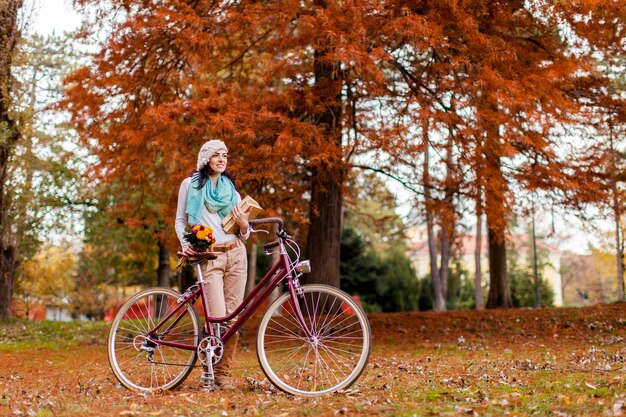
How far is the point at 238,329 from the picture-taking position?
5.21 metres

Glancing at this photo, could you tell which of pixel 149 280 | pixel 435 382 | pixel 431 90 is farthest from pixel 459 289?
pixel 435 382

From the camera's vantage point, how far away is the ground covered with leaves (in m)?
4.45

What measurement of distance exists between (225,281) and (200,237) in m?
0.45

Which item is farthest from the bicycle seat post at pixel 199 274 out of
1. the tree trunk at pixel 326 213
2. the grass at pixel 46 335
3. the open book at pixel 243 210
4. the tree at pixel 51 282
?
the tree at pixel 51 282

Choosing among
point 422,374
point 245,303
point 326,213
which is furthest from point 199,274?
point 326,213

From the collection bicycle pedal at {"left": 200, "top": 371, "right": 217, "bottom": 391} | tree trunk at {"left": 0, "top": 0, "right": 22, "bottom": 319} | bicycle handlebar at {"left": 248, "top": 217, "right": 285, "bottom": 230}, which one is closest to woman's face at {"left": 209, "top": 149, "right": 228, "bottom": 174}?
bicycle handlebar at {"left": 248, "top": 217, "right": 285, "bottom": 230}

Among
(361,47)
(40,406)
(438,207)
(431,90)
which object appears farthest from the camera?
(438,207)

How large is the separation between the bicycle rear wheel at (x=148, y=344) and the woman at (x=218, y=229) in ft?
0.81

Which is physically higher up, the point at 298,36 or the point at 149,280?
the point at 298,36

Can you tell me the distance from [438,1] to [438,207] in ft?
12.1

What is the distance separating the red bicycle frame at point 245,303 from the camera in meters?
4.92

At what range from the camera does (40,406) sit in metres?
4.93

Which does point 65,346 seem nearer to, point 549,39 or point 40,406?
point 40,406

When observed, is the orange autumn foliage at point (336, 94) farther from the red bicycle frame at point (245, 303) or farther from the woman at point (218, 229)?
the red bicycle frame at point (245, 303)
